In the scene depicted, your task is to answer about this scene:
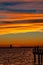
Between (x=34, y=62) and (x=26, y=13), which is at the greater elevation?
(x=26, y=13)

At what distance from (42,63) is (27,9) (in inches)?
65.0

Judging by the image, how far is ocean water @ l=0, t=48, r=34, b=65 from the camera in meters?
2.77

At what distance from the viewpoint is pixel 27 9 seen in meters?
1.65

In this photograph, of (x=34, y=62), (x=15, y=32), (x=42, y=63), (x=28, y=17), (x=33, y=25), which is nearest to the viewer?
(x=28, y=17)

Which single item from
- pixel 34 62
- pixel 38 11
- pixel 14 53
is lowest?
pixel 34 62

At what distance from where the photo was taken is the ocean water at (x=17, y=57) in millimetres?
2766

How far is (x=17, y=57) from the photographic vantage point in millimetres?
2947

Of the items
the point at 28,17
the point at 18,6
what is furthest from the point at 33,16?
Answer: the point at 18,6

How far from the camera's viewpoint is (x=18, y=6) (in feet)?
5.31

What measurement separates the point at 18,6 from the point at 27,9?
0.34 feet

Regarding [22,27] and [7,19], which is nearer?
[7,19]

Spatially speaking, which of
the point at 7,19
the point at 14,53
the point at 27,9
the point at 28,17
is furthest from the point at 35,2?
the point at 14,53

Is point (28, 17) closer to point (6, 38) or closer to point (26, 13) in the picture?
point (26, 13)

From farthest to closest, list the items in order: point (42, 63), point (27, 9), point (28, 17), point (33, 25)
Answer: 1. point (42, 63)
2. point (33, 25)
3. point (28, 17)
4. point (27, 9)
